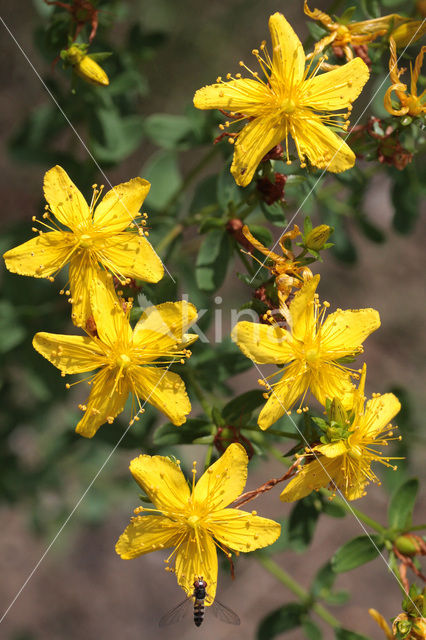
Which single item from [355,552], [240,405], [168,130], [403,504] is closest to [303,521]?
[355,552]

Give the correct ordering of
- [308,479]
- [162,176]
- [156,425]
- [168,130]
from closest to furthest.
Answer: [308,479] → [168,130] → [162,176] → [156,425]

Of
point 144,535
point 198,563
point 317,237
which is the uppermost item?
point 317,237

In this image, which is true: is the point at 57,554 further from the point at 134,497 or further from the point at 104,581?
the point at 134,497

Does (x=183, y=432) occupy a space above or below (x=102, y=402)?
below

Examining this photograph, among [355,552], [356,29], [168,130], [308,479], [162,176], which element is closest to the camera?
[308,479]

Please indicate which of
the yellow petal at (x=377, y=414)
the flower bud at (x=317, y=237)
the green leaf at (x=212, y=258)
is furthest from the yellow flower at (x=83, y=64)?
the yellow petal at (x=377, y=414)

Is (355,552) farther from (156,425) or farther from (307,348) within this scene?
(156,425)
